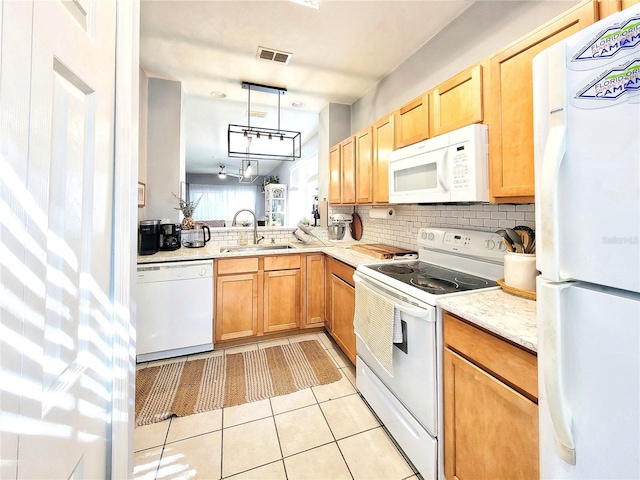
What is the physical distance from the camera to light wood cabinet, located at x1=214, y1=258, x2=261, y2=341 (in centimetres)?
255

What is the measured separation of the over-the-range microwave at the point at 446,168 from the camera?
4.68 ft

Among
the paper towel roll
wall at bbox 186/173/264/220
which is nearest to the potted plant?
the paper towel roll

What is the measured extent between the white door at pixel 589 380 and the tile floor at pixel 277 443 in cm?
98

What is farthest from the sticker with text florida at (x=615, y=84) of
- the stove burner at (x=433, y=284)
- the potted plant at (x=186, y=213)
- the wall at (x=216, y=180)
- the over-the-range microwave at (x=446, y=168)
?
the wall at (x=216, y=180)

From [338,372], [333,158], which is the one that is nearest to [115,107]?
[338,372]

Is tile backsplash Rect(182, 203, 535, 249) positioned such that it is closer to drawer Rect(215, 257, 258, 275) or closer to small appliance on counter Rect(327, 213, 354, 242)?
small appliance on counter Rect(327, 213, 354, 242)

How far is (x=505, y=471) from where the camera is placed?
971 millimetres

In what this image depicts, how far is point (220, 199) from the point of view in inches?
400

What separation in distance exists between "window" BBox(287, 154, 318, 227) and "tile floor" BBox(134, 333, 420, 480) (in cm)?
347

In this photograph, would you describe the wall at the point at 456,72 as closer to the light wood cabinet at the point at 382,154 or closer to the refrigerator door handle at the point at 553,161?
the light wood cabinet at the point at 382,154

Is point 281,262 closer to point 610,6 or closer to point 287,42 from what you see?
point 287,42

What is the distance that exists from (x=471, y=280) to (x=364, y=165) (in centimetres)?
147

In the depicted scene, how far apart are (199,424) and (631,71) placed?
7.54 ft

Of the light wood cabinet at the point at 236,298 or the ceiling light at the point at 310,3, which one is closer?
the ceiling light at the point at 310,3
